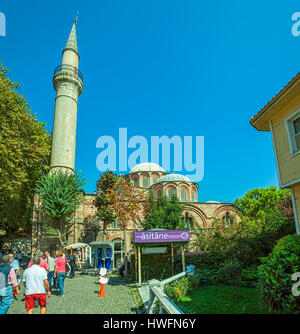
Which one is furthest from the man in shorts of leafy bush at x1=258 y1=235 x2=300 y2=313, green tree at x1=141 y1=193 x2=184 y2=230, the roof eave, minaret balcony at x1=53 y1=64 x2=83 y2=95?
minaret balcony at x1=53 y1=64 x2=83 y2=95

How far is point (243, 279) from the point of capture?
35.3ft

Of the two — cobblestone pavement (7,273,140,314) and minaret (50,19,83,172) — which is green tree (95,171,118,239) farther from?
cobblestone pavement (7,273,140,314)

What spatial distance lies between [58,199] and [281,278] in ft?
60.9

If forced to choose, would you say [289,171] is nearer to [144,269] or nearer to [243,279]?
[243,279]

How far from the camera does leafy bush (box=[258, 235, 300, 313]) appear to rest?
471 cm

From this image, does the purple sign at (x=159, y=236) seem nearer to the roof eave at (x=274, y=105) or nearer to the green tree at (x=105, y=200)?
the roof eave at (x=274, y=105)

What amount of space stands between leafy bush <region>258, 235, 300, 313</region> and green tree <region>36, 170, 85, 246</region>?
712 inches

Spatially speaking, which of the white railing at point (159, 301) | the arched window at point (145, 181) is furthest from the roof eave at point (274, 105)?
the arched window at point (145, 181)

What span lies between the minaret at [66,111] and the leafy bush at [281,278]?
2280 cm

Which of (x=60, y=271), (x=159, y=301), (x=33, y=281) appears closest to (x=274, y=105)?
(x=159, y=301)

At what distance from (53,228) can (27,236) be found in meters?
21.5

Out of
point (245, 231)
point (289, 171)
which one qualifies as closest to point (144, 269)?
point (245, 231)

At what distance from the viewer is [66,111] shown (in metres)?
26.6

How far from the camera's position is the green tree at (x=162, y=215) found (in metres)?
25.2
